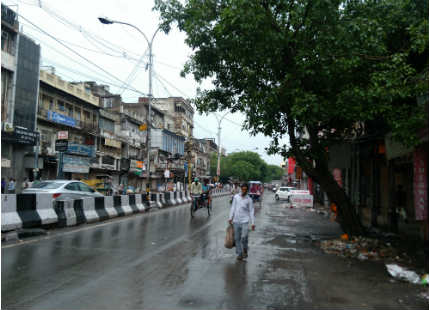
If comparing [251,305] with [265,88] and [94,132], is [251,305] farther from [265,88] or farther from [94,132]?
[94,132]

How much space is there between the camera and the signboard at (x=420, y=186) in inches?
407

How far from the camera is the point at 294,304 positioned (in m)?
5.41

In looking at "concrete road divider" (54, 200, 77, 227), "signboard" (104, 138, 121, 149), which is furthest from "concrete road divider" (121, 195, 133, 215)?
"signboard" (104, 138, 121, 149)

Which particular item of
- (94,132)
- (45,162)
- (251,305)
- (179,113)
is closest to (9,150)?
(45,162)

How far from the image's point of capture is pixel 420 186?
34.4ft

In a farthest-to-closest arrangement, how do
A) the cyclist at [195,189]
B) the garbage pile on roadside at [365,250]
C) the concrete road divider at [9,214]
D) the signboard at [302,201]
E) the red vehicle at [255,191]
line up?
the red vehicle at [255,191] < the signboard at [302,201] < the cyclist at [195,189] < the concrete road divider at [9,214] < the garbage pile on roadside at [365,250]

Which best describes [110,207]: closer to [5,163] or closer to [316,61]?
[316,61]

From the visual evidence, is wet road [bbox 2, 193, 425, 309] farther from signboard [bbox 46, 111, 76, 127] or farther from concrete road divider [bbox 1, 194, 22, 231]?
signboard [bbox 46, 111, 76, 127]

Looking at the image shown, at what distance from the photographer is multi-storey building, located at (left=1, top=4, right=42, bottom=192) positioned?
30.6 metres

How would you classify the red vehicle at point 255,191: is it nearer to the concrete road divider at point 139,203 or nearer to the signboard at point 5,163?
the concrete road divider at point 139,203

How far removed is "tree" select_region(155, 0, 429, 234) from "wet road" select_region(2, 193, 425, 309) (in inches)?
138

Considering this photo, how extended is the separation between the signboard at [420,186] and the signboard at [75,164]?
33604mm

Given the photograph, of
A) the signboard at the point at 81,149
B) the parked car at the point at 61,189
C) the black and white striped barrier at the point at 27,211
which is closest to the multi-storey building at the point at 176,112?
the signboard at the point at 81,149

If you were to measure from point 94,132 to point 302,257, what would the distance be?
1501 inches
